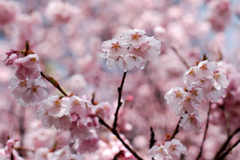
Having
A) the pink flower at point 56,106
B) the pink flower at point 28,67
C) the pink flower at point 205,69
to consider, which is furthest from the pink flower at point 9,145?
the pink flower at point 205,69

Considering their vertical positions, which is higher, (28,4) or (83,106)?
(28,4)

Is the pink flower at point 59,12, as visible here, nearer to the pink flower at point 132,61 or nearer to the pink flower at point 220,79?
the pink flower at point 132,61

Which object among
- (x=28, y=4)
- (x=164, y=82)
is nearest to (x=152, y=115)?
(x=164, y=82)

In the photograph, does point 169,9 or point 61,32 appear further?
point 61,32

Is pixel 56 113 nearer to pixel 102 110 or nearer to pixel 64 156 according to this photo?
pixel 102 110

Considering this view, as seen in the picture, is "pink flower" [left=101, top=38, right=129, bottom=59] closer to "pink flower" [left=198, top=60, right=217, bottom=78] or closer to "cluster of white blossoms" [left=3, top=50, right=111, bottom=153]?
"cluster of white blossoms" [left=3, top=50, right=111, bottom=153]

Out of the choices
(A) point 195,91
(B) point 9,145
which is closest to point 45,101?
(B) point 9,145

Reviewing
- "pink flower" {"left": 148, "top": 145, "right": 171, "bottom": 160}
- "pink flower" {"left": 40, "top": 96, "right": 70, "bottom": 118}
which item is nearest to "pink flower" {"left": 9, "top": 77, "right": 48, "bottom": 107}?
"pink flower" {"left": 40, "top": 96, "right": 70, "bottom": 118}

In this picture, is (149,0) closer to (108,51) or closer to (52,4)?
(52,4)
